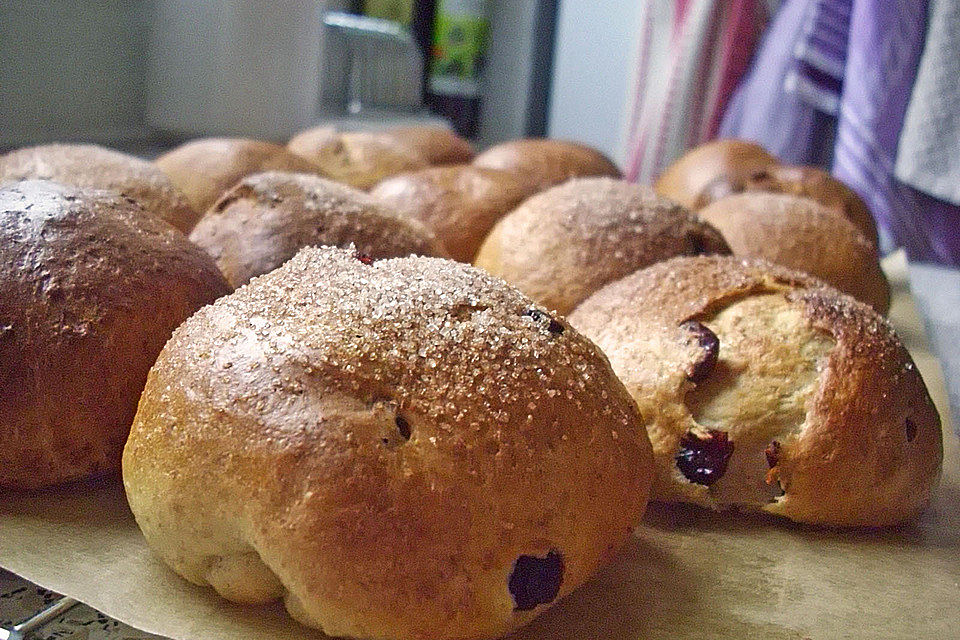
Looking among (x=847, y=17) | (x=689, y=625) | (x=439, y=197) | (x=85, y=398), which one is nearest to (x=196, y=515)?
(x=85, y=398)

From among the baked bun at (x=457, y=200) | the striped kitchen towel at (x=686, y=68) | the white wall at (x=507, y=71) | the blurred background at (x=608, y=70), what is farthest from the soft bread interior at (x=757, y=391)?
the white wall at (x=507, y=71)

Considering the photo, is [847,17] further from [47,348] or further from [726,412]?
[47,348]

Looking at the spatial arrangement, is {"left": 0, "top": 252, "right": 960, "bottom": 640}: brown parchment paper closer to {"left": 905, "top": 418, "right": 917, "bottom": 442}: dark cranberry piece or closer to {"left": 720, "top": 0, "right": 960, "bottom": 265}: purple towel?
{"left": 905, "top": 418, "right": 917, "bottom": 442}: dark cranberry piece

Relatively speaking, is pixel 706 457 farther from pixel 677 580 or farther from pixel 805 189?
pixel 805 189

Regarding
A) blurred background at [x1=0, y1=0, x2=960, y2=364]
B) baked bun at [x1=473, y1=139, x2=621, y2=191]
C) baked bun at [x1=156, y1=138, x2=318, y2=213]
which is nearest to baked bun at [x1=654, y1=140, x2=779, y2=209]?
baked bun at [x1=473, y1=139, x2=621, y2=191]

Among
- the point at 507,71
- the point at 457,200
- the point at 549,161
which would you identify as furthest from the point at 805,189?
the point at 507,71

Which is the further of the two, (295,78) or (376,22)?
(376,22)

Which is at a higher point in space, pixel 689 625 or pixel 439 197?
pixel 439 197
